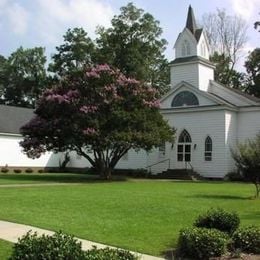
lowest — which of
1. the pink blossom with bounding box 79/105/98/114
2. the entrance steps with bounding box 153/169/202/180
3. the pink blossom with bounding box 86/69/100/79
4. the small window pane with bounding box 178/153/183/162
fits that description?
the entrance steps with bounding box 153/169/202/180

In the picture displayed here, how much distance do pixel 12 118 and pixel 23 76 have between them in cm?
2863

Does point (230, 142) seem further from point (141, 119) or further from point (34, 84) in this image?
point (34, 84)

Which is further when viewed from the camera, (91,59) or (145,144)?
(91,59)

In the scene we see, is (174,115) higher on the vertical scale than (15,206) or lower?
higher

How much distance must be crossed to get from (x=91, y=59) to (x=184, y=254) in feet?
187

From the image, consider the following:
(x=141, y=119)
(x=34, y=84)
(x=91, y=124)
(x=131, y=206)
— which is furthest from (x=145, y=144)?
(x=34, y=84)

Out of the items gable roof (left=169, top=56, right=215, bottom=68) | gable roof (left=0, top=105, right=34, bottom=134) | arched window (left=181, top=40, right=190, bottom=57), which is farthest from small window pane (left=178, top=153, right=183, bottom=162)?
gable roof (left=0, top=105, right=34, bottom=134)

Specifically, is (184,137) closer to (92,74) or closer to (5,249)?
(92,74)

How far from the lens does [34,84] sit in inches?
3297

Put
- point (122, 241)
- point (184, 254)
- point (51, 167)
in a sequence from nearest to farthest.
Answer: point (184, 254), point (122, 241), point (51, 167)

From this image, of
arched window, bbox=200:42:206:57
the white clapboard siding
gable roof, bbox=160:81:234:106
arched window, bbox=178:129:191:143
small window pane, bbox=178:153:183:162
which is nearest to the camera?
gable roof, bbox=160:81:234:106

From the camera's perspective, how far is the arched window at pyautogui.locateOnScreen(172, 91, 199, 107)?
4869 centimetres

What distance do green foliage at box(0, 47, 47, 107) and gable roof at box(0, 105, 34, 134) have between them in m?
21.5

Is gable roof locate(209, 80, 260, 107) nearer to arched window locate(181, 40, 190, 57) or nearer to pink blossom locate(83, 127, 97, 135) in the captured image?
arched window locate(181, 40, 190, 57)
